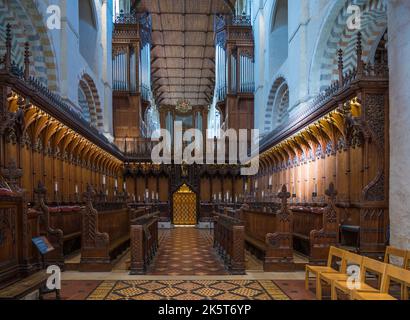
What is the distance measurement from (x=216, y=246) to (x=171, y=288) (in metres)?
4.53

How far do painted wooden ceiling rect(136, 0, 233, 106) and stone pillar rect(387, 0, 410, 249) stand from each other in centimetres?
1601

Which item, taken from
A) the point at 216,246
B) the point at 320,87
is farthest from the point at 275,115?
the point at 216,246

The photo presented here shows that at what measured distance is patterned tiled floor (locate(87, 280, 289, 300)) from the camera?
5.14 metres

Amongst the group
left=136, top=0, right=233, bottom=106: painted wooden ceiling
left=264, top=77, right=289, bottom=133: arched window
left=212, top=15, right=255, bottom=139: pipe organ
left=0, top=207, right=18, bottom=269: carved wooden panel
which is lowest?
left=0, top=207, right=18, bottom=269: carved wooden panel

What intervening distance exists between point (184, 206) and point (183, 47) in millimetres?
11908

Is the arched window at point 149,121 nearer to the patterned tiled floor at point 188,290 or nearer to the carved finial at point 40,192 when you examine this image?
the carved finial at point 40,192

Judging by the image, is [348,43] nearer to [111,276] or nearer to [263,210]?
[263,210]

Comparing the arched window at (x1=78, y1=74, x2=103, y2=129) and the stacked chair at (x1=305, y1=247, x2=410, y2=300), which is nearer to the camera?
the stacked chair at (x1=305, y1=247, x2=410, y2=300)

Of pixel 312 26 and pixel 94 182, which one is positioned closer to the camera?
pixel 312 26

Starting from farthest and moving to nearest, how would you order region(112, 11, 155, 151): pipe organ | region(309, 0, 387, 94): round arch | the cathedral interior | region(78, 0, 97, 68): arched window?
1. region(112, 11, 155, 151): pipe organ
2. region(78, 0, 97, 68): arched window
3. region(309, 0, 387, 94): round arch
4. the cathedral interior

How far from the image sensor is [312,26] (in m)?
11.8

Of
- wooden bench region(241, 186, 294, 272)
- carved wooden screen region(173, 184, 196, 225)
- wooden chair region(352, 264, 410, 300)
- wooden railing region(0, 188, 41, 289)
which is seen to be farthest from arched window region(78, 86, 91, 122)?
wooden chair region(352, 264, 410, 300)

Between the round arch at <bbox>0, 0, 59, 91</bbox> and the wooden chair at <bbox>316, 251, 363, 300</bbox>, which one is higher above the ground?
the round arch at <bbox>0, 0, 59, 91</bbox>

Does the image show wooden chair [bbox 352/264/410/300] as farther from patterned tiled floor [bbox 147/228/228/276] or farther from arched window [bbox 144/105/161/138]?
arched window [bbox 144/105/161/138]
